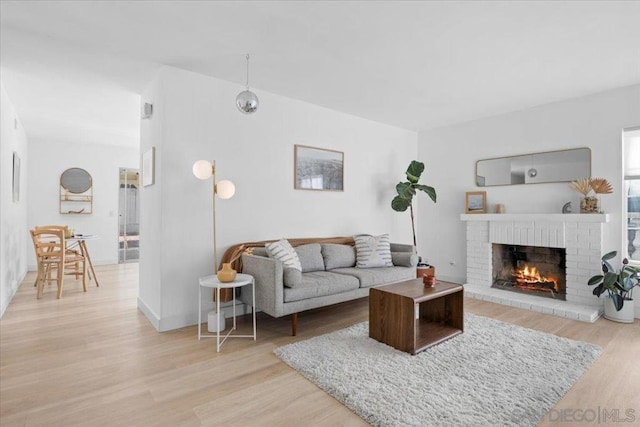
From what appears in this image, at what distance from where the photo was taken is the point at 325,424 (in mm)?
1885

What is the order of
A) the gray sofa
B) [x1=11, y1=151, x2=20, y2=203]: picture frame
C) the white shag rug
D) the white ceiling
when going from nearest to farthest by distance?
the white shag rug → the white ceiling → the gray sofa → [x1=11, y1=151, x2=20, y2=203]: picture frame

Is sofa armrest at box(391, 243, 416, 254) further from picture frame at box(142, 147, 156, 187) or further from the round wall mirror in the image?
the round wall mirror

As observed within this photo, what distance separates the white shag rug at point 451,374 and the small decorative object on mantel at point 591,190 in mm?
1820

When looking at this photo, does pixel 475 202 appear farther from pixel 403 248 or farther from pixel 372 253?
pixel 372 253

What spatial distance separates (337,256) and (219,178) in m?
1.72

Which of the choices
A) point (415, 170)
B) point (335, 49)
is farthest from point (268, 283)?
point (415, 170)

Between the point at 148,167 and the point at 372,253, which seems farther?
the point at 372,253

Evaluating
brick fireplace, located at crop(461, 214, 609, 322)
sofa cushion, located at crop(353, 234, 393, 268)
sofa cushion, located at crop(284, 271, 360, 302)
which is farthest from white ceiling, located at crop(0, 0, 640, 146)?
sofa cushion, located at crop(284, 271, 360, 302)

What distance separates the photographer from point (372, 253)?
432cm

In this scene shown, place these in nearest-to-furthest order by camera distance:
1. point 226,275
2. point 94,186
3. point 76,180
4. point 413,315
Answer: point 413,315, point 226,275, point 76,180, point 94,186

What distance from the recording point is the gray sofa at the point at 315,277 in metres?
3.11

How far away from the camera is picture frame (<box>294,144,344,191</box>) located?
14.5 ft

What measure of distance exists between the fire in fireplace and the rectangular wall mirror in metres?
0.97

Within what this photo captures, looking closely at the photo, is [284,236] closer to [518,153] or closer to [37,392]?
[37,392]
